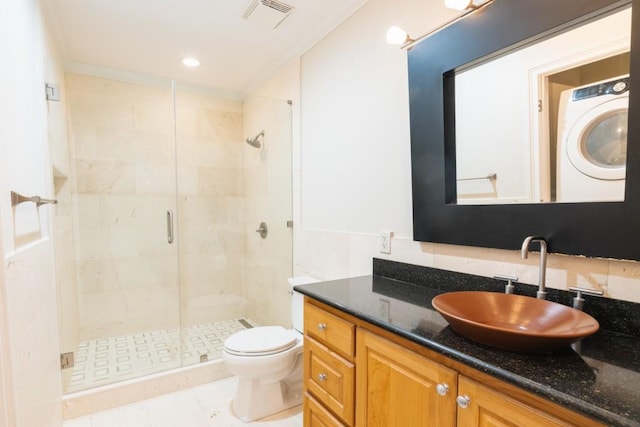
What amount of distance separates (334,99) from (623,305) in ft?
5.73

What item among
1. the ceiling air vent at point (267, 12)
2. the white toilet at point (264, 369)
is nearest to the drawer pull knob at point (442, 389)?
the white toilet at point (264, 369)

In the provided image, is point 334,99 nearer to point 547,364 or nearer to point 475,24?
point 475,24

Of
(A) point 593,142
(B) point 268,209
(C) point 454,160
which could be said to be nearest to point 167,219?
(B) point 268,209

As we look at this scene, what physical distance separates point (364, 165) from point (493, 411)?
1.35 m

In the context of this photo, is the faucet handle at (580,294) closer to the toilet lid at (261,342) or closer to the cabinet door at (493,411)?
the cabinet door at (493,411)

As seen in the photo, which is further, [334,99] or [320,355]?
[334,99]

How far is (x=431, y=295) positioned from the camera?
1.37 metres

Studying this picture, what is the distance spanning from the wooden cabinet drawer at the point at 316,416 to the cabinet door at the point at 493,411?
0.62 meters

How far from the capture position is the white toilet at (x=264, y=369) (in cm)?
180

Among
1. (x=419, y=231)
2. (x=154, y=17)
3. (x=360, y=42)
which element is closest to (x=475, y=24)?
(x=360, y=42)

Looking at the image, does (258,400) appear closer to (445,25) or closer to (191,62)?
(445,25)

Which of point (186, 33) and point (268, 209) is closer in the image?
point (186, 33)

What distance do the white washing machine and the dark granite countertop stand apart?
429 mm

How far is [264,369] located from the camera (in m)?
1.80
